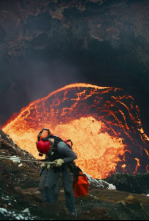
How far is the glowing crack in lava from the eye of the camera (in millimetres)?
29953

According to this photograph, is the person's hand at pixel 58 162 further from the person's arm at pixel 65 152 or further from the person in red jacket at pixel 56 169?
the person's arm at pixel 65 152

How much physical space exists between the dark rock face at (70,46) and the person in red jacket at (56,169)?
75.5ft

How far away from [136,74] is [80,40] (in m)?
8.25

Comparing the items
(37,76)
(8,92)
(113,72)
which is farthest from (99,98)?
(8,92)

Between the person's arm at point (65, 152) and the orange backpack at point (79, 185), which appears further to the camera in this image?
the orange backpack at point (79, 185)

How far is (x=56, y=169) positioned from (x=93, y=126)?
2737 centimetres

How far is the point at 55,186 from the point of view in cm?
569

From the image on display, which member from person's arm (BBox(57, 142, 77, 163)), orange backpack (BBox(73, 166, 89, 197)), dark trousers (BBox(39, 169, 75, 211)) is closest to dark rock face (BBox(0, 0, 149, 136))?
person's arm (BBox(57, 142, 77, 163))

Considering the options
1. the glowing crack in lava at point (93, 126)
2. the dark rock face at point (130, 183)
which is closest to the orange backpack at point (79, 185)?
the dark rock face at point (130, 183)

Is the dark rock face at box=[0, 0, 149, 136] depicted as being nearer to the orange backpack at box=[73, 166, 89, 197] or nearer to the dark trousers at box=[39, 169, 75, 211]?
the orange backpack at box=[73, 166, 89, 197]

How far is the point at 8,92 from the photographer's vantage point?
90.4 feet

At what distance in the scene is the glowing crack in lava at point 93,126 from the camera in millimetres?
29953

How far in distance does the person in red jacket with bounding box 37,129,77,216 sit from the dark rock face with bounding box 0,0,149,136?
23.0 meters

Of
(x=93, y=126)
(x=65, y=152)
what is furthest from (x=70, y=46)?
(x=65, y=152)
